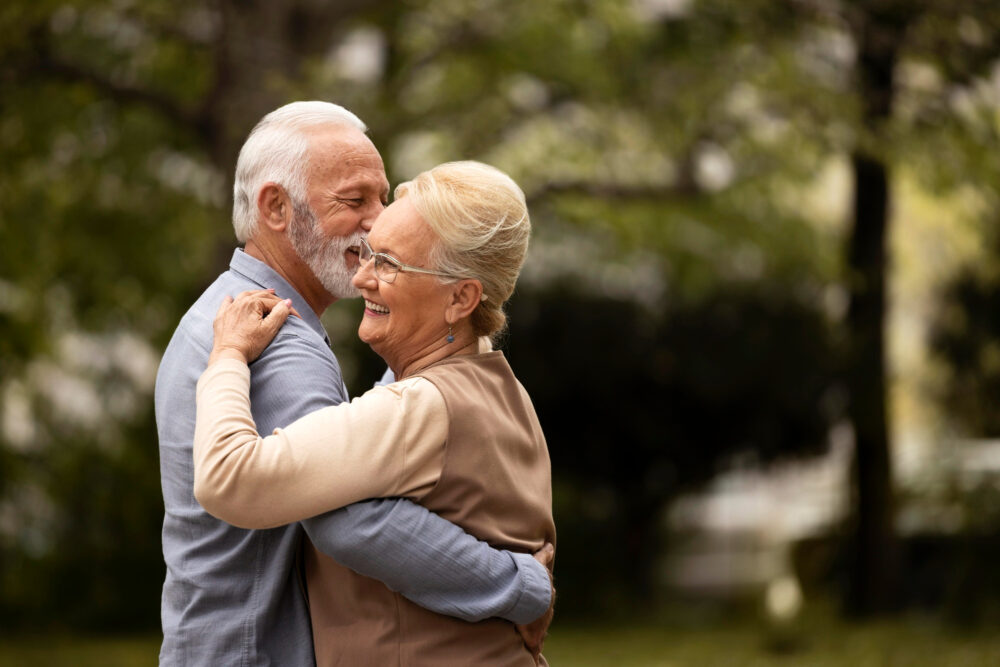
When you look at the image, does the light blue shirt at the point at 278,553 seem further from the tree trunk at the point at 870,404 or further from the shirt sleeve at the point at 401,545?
the tree trunk at the point at 870,404

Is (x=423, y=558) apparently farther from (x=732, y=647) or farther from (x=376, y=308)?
(x=732, y=647)

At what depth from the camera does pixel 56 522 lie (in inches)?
429

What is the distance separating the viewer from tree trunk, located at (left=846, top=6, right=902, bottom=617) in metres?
10.7

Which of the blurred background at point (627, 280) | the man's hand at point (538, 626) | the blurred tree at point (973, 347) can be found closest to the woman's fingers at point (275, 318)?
→ the man's hand at point (538, 626)

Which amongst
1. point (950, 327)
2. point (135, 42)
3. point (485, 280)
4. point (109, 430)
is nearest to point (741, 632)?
point (950, 327)

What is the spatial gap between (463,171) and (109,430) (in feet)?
31.7

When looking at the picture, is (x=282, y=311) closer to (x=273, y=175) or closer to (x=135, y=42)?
(x=273, y=175)

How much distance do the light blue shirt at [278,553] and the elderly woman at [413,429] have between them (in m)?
0.05

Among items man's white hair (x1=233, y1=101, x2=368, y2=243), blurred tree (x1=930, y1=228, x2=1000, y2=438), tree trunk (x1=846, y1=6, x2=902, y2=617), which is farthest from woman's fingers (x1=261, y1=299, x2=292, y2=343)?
blurred tree (x1=930, y1=228, x2=1000, y2=438)

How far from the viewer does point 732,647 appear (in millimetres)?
9461

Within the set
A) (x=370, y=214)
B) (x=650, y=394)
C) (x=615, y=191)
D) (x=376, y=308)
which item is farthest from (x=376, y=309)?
(x=650, y=394)

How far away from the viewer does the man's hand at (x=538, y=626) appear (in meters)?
2.33

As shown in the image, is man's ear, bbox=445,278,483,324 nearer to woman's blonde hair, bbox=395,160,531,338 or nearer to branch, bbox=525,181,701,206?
woman's blonde hair, bbox=395,160,531,338

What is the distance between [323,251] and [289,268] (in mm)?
87
